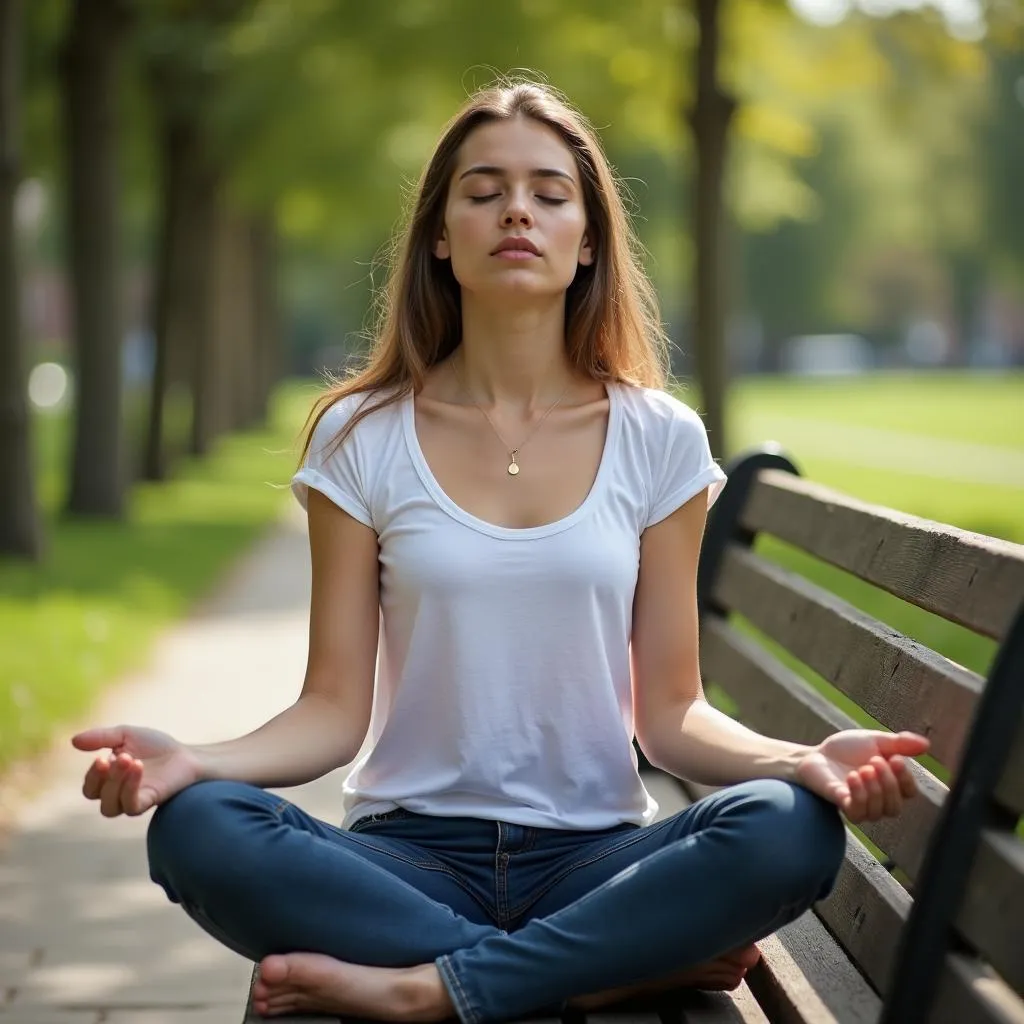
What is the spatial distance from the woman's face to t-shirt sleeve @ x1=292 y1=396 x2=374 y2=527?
0.35 m

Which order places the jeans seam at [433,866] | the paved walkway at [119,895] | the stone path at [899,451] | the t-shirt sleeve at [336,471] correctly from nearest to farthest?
1. the jeans seam at [433,866]
2. the t-shirt sleeve at [336,471]
3. the paved walkway at [119,895]
4. the stone path at [899,451]

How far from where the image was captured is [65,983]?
421 centimetres

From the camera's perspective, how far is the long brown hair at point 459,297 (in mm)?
3359

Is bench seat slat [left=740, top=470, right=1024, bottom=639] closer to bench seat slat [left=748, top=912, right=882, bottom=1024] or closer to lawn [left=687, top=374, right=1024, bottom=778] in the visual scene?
bench seat slat [left=748, top=912, right=882, bottom=1024]

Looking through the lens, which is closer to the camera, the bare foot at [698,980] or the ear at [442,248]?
the bare foot at [698,980]

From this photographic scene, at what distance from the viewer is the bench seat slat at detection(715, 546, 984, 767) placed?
261cm

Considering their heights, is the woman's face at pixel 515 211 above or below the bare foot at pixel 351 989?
above

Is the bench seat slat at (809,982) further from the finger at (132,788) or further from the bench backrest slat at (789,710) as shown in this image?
the finger at (132,788)

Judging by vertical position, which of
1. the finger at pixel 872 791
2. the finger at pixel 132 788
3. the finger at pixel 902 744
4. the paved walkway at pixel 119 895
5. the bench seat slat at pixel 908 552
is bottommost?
the paved walkway at pixel 119 895

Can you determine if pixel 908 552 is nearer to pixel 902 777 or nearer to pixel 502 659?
pixel 902 777

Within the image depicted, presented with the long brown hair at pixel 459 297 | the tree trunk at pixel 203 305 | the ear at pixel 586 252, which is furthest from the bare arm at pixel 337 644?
the tree trunk at pixel 203 305

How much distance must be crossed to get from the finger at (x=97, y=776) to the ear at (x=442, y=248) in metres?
1.25

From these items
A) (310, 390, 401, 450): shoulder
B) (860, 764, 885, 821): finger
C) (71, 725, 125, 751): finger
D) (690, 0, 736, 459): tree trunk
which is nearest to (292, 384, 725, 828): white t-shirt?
(310, 390, 401, 450): shoulder

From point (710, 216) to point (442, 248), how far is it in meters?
10.2
